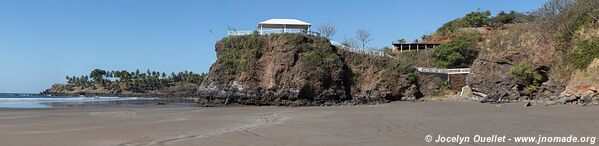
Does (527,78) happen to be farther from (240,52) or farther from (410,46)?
(410,46)

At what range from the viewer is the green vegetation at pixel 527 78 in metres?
31.3

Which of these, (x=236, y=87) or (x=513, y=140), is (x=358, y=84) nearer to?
(x=236, y=87)

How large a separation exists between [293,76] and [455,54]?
19472 millimetres

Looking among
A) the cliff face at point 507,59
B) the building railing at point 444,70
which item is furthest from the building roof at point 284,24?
the cliff face at point 507,59

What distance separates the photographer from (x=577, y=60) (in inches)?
1057

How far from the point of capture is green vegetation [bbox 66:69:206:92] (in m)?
136

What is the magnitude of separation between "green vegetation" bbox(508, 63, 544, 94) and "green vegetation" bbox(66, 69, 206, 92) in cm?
10887

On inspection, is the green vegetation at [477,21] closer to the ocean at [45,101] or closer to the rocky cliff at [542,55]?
the rocky cliff at [542,55]

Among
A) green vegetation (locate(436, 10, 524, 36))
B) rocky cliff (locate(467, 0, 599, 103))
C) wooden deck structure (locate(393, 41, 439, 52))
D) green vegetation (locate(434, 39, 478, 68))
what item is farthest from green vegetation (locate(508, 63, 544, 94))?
green vegetation (locate(436, 10, 524, 36))

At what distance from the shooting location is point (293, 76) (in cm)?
4256

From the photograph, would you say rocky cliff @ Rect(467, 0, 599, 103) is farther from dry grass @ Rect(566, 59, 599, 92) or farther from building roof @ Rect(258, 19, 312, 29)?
building roof @ Rect(258, 19, 312, 29)

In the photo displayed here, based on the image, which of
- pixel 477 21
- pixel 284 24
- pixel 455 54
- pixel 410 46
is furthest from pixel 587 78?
pixel 477 21

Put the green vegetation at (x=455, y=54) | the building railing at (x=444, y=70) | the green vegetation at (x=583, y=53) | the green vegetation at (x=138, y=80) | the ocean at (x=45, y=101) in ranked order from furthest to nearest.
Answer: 1. the green vegetation at (x=138, y=80)
2. the green vegetation at (x=455, y=54)
3. the building railing at (x=444, y=70)
4. the ocean at (x=45, y=101)
5. the green vegetation at (x=583, y=53)

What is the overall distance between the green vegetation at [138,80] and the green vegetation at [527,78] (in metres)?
109
